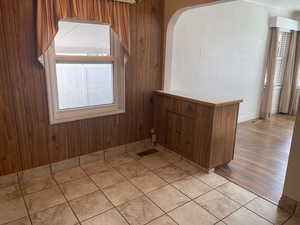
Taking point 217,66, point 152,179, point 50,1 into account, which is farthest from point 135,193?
point 217,66

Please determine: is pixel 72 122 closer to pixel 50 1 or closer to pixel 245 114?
pixel 50 1

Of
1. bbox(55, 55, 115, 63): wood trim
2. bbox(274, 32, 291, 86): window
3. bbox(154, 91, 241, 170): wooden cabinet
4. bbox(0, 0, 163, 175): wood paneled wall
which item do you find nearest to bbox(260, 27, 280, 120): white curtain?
bbox(274, 32, 291, 86): window

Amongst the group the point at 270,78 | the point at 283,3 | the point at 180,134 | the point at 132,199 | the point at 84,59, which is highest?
the point at 283,3

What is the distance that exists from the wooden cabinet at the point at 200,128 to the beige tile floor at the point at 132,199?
0.25 m

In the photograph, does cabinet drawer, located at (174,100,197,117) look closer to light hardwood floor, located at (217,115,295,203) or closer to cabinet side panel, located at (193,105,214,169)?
cabinet side panel, located at (193,105,214,169)

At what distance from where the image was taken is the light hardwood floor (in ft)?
8.14

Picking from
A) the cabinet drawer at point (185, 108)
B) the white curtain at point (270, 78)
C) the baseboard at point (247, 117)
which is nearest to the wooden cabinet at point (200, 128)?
the cabinet drawer at point (185, 108)

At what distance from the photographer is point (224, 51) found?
13.6ft

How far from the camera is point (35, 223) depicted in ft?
6.09

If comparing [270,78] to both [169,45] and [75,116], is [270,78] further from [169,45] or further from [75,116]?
[75,116]

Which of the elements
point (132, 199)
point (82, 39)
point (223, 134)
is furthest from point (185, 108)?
point (82, 39)

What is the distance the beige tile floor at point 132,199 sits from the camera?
1926 millimetres

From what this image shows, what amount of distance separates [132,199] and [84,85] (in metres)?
1.49

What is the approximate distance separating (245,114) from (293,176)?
319 cm
